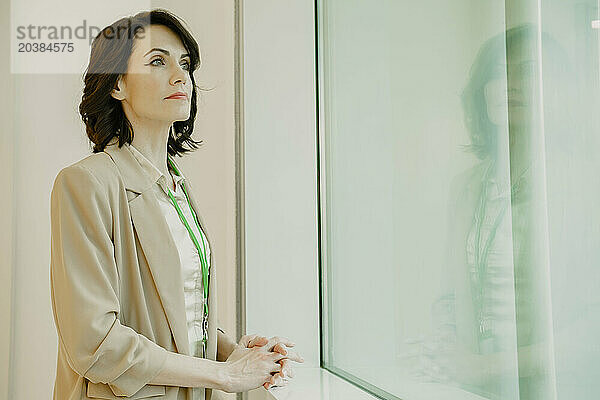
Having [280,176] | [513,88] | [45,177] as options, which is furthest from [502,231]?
[45,177]

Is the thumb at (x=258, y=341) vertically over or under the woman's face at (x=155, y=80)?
under

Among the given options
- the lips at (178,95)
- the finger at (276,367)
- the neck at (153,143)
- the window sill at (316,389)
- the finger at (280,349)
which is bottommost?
the window sill at (316,389)

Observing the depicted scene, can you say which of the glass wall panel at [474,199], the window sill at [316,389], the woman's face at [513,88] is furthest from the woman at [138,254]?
the woman's face at [513,88]

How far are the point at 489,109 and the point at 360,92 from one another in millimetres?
578

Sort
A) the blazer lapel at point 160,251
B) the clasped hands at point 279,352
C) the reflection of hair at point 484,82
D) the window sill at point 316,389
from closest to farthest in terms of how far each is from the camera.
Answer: the reflection of hair at point 484,82 < the blazer lapel at point 160,251 < the clasped hands at point 279,352 < the window sill at point 316,389

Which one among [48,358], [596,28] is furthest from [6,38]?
[596,28]

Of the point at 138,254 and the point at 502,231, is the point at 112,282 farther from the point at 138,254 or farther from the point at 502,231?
the point at 502,231

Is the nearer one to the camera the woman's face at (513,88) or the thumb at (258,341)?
the woman's face at (513,88)

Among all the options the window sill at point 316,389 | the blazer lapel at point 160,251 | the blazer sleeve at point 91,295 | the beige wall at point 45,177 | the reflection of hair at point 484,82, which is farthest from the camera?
the beige wall at point 45,177

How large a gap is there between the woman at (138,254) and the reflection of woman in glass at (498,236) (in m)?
0.43

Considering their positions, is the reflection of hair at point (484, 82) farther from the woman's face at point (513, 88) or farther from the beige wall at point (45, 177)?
the beige wall at point (45, 177)

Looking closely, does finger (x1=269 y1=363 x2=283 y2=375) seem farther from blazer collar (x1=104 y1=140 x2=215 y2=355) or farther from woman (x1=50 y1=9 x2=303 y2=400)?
blazer collar (x1=104 y1=140 x2=215 y2=355)

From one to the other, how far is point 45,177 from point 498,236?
1.22 metres

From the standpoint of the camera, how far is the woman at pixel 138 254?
3.49 feet
